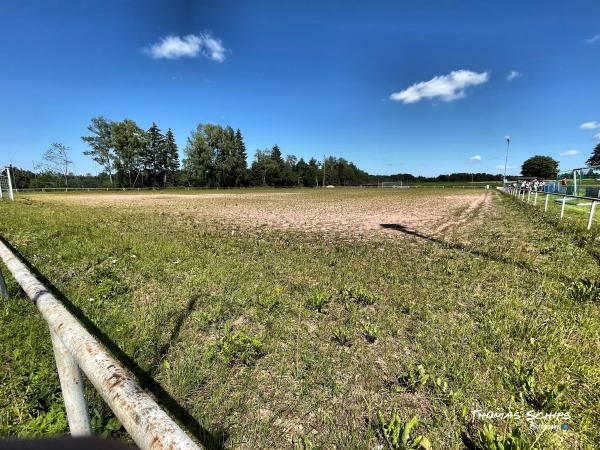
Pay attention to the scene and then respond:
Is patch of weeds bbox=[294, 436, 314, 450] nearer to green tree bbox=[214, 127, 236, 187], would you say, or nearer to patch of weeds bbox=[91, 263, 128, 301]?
patch of weeds bbox=[91, 263, 128, 301]

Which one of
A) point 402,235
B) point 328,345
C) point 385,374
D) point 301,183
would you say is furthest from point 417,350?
point 301,183

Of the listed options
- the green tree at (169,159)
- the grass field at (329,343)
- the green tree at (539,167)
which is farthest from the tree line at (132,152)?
the green tree at (539,167)

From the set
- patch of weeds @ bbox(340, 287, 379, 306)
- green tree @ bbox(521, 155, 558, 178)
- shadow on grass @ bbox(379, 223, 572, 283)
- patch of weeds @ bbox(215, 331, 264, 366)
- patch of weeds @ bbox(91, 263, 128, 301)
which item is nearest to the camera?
patch of weeds @ bbox(215, 331, 264, 366)

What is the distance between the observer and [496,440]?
7.50 feet

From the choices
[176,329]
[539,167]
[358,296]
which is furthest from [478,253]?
[539,167]

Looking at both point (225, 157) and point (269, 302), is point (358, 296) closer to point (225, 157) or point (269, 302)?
point (269, 302)

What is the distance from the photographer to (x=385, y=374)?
3.22 metres

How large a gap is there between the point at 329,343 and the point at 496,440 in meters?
1.83

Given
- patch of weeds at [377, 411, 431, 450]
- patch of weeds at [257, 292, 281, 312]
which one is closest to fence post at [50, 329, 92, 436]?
patch of weeds at [377, 411, 431, 450]

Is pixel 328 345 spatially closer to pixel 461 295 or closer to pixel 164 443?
pixel 461 295

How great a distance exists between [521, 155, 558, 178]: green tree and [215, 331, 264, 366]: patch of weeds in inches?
5422

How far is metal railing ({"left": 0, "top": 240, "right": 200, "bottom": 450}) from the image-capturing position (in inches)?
40.2

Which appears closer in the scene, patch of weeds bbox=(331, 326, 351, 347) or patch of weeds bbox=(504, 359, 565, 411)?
patch of weeds bbox=(504, 359, 565, 411)

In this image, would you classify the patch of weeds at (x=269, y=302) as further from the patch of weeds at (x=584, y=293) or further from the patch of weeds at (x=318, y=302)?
the patch of weeds at (x=584, y=293)
